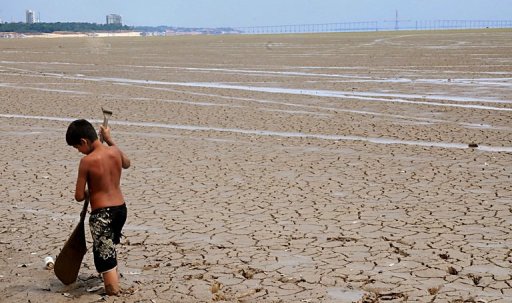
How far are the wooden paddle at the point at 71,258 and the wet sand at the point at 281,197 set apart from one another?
0.10m

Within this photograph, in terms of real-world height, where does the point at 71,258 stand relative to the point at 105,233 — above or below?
below

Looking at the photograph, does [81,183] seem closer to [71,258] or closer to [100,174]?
[100,174]

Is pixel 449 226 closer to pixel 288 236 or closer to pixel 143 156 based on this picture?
pixel 288 236

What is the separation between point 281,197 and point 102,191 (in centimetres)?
355

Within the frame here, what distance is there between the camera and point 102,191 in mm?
5719

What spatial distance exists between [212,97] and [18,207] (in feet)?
38.3

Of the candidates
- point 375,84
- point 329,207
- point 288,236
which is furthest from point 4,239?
point 375,84

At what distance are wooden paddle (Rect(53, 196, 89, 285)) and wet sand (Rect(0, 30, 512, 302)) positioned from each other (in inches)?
4.0

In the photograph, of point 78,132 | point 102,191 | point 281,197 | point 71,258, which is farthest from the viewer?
point 281,197

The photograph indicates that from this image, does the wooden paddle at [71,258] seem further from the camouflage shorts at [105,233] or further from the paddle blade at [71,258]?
the camouflage shorts at [105,233]

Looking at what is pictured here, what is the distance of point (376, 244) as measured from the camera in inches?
273

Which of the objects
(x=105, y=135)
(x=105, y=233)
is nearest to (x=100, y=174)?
(x=105, y=135)

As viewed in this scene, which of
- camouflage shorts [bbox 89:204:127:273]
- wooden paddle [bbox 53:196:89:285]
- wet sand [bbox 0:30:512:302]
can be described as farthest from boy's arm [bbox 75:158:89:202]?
wet sand [bbox 0:30:512:302]

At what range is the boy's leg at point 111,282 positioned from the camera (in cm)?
578
